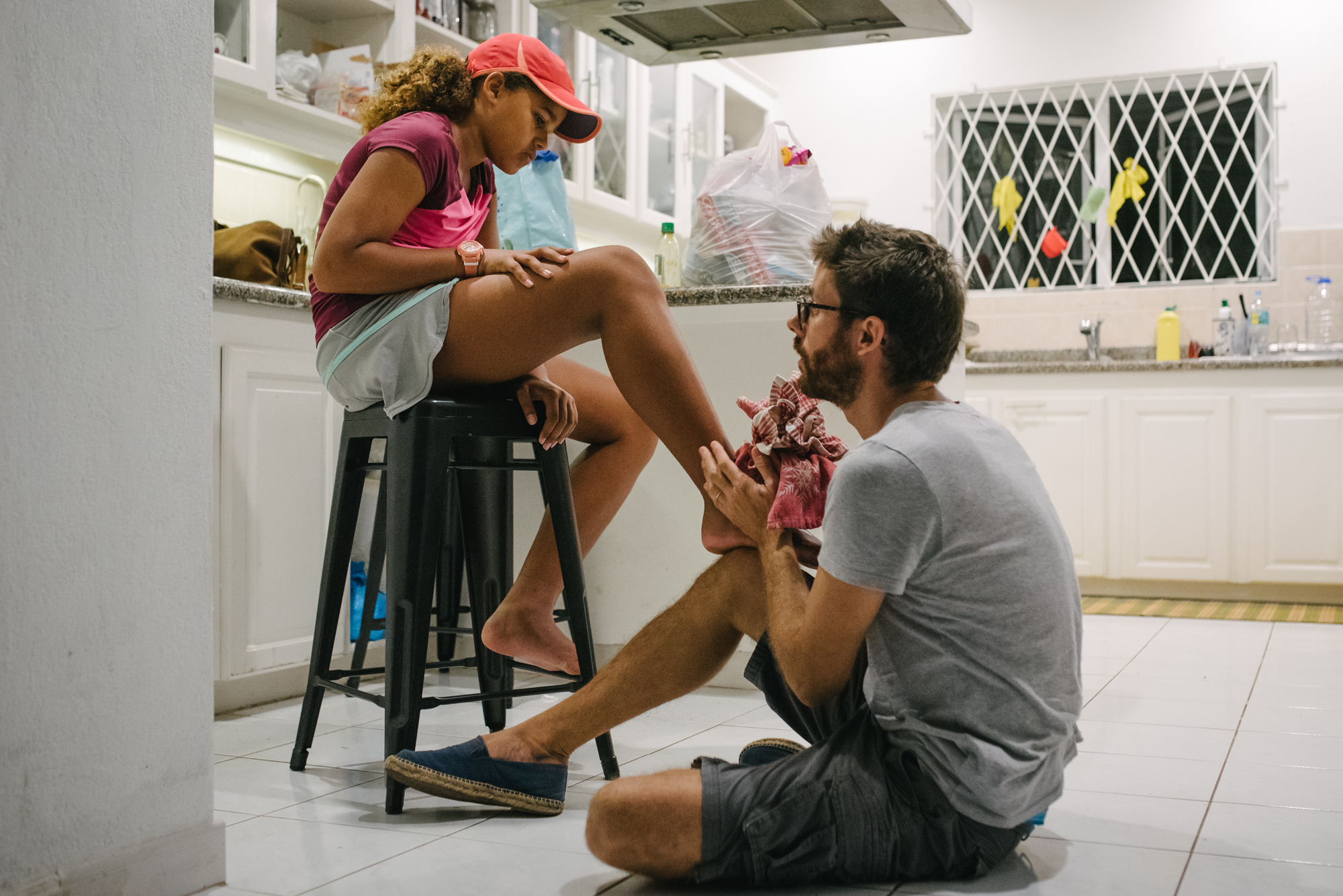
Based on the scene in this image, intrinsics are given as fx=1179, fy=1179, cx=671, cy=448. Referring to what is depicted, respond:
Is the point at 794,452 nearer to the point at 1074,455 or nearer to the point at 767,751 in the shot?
the point at 767,751

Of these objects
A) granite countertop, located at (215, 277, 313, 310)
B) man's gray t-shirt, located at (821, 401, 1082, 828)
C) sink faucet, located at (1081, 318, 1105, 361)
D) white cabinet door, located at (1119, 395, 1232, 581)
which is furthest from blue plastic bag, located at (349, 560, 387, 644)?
sink faucet, located at (1081, 318, 1105, 361)

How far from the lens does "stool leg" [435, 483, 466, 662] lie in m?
2.51

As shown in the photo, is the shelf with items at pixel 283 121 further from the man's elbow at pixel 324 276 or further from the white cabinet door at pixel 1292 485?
the white cabinet door at pixel 1292 485

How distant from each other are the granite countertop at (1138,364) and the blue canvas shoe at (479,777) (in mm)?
3073

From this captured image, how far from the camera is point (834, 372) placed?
1.39 metres

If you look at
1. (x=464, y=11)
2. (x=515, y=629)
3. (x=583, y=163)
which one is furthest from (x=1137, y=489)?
(x=515, y=629)

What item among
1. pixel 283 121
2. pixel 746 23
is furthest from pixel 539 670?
pixel 283 121

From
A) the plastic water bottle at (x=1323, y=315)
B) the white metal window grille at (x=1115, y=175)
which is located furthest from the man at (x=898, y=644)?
the plastic water bottle at (x=1323, y=315)

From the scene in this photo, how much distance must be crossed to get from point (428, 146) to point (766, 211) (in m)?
1.00

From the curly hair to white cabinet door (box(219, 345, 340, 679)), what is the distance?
679mm

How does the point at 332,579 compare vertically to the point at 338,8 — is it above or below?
below

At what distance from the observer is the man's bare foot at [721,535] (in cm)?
146

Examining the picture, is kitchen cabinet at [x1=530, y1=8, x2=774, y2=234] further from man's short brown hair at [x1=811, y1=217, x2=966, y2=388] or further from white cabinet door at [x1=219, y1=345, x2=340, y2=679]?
man's short brown hair at [x1=811, y1=217, x2=966, y2=388]

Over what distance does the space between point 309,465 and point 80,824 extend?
1297mm
